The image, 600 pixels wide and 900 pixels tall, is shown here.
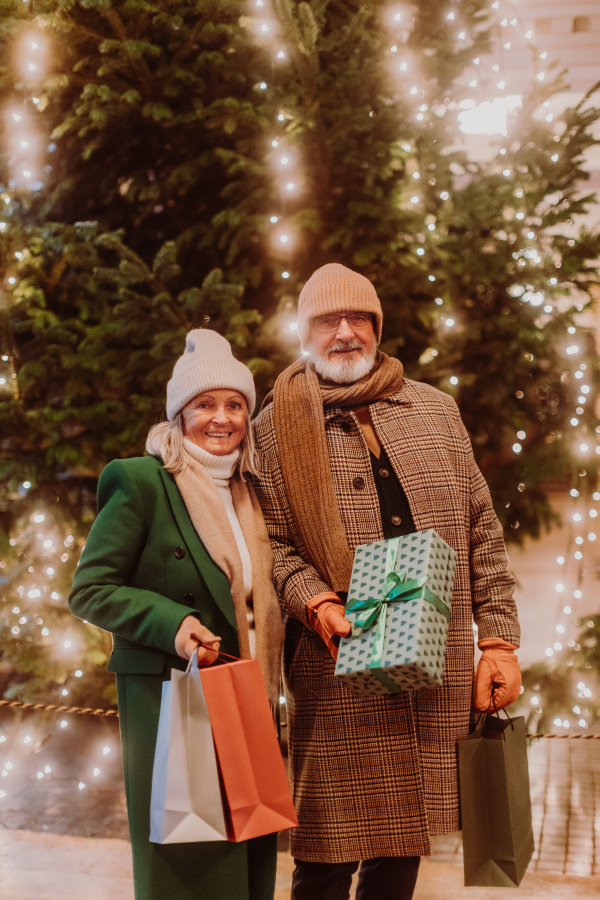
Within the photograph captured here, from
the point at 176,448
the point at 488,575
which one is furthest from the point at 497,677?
the point at 176,448

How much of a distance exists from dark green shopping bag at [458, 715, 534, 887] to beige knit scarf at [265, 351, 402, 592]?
62 cm

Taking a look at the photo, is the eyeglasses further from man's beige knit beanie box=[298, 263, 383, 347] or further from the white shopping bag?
the white shopping bag

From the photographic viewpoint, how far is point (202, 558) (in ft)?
5.80

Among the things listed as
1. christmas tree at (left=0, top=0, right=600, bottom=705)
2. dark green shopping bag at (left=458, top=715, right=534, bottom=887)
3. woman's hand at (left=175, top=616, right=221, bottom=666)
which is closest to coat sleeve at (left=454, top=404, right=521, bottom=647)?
dark green shopping bag at (left=458, top=715, right=534, bottom=887)

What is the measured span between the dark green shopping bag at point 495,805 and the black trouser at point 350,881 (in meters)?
0.20

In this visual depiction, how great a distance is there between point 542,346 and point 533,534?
43.5 inches

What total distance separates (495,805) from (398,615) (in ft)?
2.38

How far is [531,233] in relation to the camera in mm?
3732

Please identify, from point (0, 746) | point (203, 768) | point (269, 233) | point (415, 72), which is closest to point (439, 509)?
point (203, 768)

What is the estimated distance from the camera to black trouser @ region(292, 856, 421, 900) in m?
1.98

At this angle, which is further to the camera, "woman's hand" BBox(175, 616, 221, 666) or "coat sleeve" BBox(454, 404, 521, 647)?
"coat sleeve" BBox(454, 404, 521, 647)

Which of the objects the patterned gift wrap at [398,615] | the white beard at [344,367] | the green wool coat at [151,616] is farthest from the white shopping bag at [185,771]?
the white beard at [344,367]

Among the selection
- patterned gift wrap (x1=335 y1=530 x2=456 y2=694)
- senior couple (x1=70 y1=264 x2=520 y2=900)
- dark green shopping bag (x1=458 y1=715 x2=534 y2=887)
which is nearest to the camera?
patterned gift wrap (x1=335 y1=530 x2=456 y2=694)

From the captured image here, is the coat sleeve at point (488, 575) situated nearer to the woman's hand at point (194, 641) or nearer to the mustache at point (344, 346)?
the mustache at point (344, 346)
